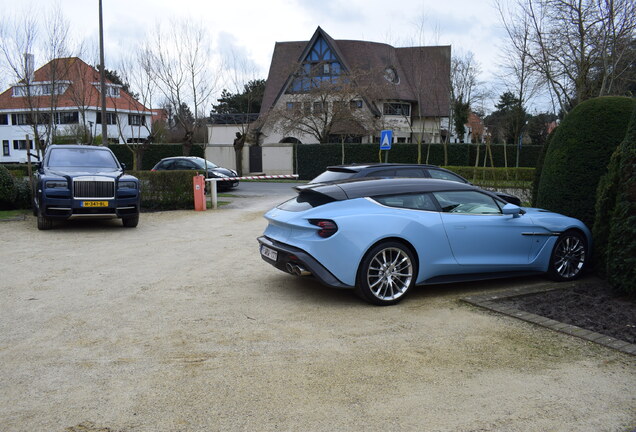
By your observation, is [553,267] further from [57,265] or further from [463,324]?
[57,265]

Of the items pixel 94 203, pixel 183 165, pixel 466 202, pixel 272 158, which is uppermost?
pixel 272 158

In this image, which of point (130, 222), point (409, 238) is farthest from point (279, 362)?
point (130, 222)

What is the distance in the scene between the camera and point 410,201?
262 inches

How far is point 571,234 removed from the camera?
7.49m

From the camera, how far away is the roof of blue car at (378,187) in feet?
21.4

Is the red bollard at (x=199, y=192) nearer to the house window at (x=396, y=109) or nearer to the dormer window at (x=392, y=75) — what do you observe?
the house window at (x=396, y=109)

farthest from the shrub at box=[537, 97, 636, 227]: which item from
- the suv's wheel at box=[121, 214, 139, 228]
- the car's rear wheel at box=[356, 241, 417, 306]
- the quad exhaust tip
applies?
the suv's wheel at box=[121, 214, 139, 228]

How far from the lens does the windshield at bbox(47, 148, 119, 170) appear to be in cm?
1299

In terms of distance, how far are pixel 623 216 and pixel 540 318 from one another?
1.77m

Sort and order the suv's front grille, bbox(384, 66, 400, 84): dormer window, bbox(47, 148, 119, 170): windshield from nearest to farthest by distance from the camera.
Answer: the suv's front grille, bbox(47, 148, 119, 170): windshield, bbox(384, 66, 400, 84): dormer window

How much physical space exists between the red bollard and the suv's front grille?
174 inches

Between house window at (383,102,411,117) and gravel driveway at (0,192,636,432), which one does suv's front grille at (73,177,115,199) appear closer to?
gravel driveway at (0,192,636,432)

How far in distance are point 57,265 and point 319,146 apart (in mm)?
27823

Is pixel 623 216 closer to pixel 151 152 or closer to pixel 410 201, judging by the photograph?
pixel 410 201
